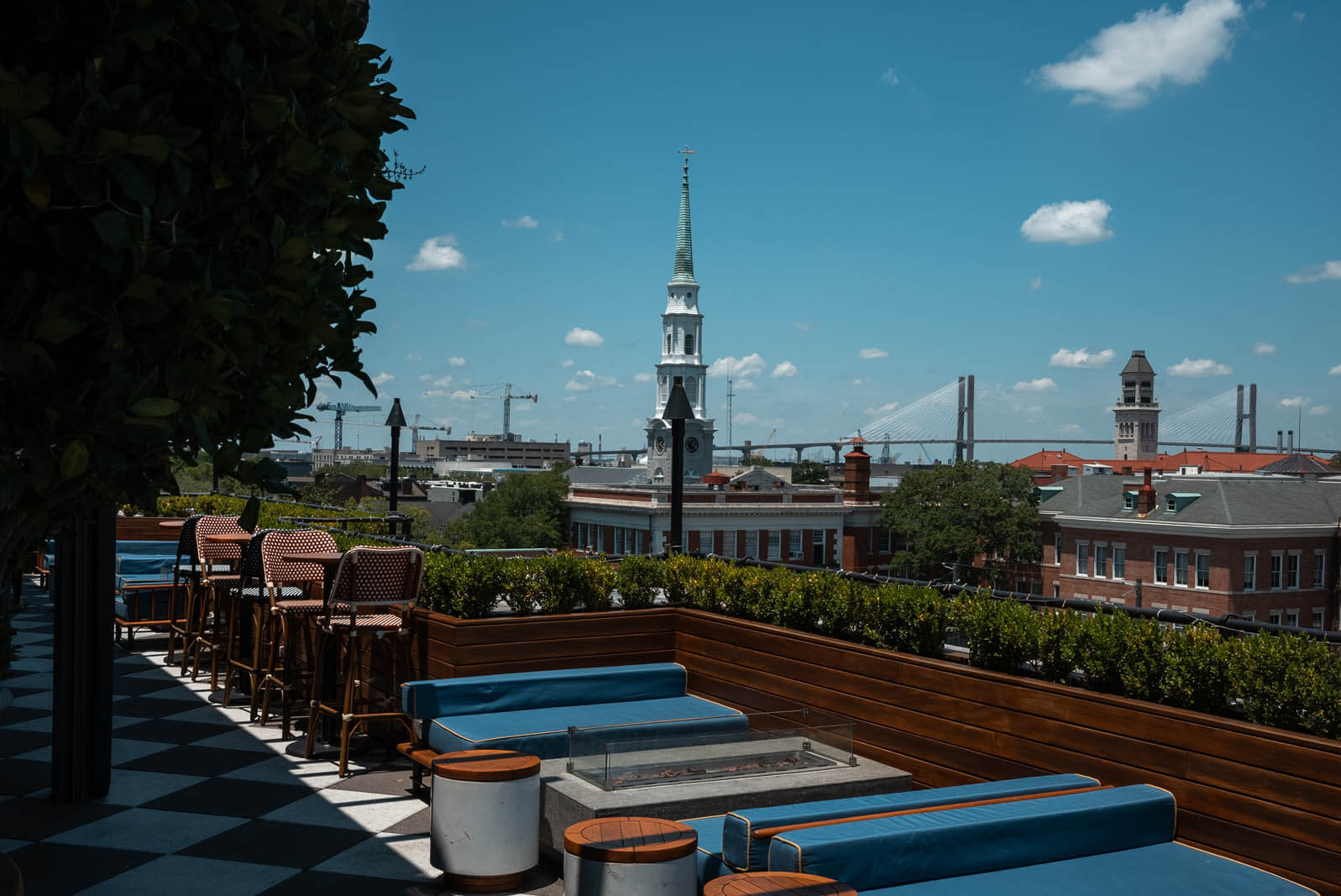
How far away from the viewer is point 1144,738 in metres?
4.29

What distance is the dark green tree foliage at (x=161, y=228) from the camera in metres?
1.61

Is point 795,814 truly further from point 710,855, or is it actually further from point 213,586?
point 213,586

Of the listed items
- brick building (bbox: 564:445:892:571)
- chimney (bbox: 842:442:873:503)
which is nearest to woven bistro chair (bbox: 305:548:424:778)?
brick building (bbox: 564:445:892:571)

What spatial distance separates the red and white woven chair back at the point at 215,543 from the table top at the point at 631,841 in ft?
16.6

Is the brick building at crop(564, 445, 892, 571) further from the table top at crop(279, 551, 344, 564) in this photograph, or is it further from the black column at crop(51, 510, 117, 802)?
the black column at crop(51, 510, 117, 802)

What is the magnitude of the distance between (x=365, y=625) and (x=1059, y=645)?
4.21m

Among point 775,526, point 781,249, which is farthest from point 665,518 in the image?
point 781,249

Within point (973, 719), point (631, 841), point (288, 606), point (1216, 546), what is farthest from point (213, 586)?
point (1216, 546)

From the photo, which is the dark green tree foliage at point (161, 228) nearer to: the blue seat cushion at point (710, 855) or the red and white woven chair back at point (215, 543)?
the blue seat cushion at point (710, 855)

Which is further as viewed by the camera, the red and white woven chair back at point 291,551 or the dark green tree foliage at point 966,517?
the dark green tree foliage at point 966,517

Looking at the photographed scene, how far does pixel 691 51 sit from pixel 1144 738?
24.8 m

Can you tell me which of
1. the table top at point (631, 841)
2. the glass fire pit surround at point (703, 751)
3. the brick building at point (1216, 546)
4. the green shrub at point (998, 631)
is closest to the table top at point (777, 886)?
the table top at point (631, 841)

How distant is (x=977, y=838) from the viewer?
3.82 meters

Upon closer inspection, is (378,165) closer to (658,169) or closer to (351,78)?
(351,78)
